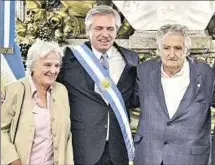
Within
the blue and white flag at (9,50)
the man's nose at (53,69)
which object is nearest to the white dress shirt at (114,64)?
the man's nose at (53,69)

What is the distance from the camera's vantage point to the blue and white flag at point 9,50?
4070 millimetres

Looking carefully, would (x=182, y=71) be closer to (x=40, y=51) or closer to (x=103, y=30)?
(x=103, y=30)

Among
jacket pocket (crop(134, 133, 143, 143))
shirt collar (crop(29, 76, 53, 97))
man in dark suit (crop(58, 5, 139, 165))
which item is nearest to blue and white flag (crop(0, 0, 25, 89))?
man in dark suit (crop(58, 5, 139, 165))

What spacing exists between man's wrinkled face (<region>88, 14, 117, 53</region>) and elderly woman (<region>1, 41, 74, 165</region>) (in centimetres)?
26

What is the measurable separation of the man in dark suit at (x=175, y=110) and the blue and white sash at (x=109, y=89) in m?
0.09

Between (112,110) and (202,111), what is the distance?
0.48 meters

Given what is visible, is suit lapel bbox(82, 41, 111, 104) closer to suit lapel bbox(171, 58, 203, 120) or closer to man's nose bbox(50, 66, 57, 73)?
man's nose bbox(50, 66, 57, 73)

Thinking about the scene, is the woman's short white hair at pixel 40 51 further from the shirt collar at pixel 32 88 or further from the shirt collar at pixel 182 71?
the shirt collar at pixel 182 71

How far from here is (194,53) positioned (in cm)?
Result: 480

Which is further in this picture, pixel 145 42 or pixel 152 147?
pixel 145 42

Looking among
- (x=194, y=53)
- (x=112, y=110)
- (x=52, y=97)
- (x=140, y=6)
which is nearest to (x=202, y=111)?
(x=112, y=110)

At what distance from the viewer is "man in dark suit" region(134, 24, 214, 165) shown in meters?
3.25

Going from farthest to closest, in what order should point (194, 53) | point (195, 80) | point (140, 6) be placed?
point (140, 6)
point (194, 53)
point (195, 80)

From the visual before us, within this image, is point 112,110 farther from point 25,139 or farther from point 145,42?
point 145,42
